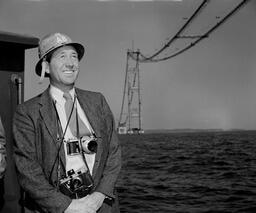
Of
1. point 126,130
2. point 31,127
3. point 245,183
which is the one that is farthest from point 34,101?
point 126,130

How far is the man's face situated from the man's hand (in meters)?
0.56

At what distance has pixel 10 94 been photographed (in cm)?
229

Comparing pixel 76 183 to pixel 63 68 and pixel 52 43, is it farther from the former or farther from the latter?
pixel 52 43

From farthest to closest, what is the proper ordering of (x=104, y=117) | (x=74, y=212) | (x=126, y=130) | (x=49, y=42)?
1. (x=126, y=130)
2. (x=104, y=117)
3. (x=49, y=42)
4. (x=74, y=212)

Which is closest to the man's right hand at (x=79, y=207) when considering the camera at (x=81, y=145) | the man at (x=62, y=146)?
the man at (x=62, y=146)

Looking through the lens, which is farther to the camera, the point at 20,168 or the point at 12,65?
the point at 12,65

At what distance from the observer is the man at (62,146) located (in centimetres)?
177

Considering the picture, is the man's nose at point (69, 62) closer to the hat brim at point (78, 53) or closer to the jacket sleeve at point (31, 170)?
the hat brim at point (78, 53)

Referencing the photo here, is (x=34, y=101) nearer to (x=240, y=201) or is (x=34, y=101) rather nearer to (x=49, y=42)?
(x=49, y=42)

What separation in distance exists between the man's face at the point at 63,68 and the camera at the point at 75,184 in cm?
44

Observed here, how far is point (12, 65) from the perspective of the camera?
2.32 metres

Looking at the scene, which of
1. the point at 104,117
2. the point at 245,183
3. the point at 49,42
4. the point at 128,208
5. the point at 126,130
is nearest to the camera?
the point at 49,42

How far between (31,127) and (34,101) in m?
0.15

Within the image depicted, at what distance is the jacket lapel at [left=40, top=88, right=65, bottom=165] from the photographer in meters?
1.81
